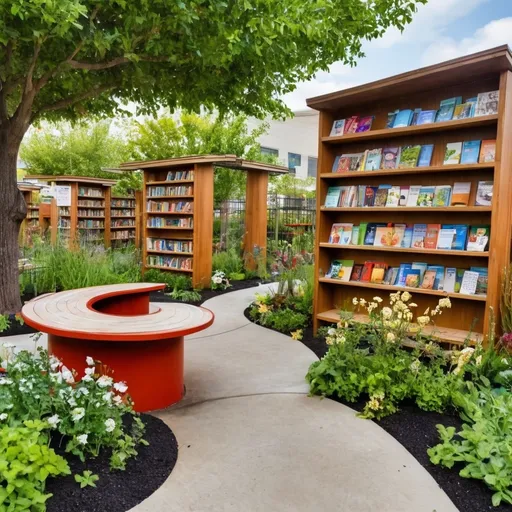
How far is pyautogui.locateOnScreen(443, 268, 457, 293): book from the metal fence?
6.12 meters

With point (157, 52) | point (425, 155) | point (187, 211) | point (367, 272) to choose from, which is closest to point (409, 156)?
point (425, 155)

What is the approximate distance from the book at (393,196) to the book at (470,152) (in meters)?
0.66

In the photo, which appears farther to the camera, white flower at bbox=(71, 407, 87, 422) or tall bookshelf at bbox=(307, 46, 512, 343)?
tall bookshelf at bbox=(307, 46, 512, 343)

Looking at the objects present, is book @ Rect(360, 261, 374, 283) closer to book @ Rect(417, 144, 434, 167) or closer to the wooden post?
book @ Rect(417, 144, 434, 167)

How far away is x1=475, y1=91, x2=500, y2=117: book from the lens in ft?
11.8

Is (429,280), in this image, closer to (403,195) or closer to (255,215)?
(403,195)

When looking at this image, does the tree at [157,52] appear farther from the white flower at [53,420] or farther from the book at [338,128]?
the white flower at [53,420]

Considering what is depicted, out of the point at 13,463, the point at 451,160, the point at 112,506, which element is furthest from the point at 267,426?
the point at 451,160

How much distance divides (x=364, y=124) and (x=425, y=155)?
739 mm

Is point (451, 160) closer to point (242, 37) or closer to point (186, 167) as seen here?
point (242, 37)

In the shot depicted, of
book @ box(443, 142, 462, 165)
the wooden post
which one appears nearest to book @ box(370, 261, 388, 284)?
book @ box(443, 142, 462, 165)

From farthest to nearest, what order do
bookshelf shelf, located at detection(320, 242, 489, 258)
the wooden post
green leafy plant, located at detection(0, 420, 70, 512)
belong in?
1. the wooden post
2. bookshelf shelf, located at detection(320, 242, 489, 258)
3. green leafy plant, located at detection(0, 420, 70, 512)

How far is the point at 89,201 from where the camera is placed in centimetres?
1294

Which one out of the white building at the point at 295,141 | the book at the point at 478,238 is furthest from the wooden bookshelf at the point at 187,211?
the white building at the point at 295,141
